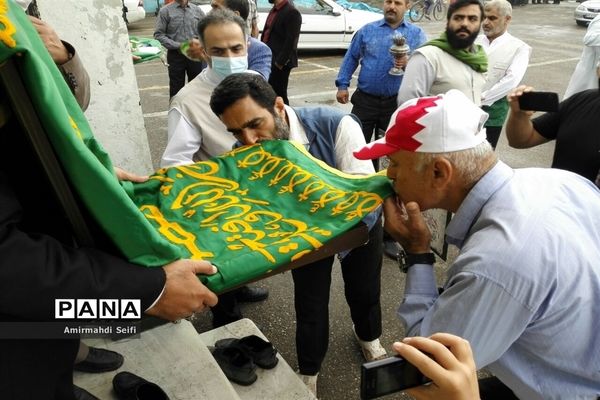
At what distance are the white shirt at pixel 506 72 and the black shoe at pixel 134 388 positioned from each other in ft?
10.8

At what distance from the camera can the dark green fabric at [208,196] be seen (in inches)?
45.8

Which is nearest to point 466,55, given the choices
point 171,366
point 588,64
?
point 588,64

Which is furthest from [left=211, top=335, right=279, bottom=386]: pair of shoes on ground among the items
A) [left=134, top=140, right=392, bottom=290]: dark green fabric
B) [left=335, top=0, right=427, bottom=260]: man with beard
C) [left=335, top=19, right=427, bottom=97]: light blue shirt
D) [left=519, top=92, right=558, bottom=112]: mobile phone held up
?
[left=335, top=19, right=427, bottom=97]: light blue shirt

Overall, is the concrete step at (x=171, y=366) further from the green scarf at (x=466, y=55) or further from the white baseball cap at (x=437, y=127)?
the green scarf at (x=466, y=55)

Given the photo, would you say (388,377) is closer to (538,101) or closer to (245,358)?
(245,358)

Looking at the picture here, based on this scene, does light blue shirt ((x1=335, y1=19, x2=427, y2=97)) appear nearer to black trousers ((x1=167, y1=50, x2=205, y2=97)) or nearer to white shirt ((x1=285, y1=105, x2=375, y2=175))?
white shirt ((x1=285, y1=105, x2=375, y2=175))

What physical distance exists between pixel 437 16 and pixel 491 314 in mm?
17605

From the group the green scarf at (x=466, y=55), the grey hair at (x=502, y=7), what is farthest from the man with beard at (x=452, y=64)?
the grey hair at (x=502, y=7)

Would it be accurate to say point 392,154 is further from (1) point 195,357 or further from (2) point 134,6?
(2) point 134,6

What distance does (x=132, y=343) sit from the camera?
8.06 feet

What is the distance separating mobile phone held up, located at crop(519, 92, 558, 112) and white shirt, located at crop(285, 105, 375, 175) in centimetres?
94

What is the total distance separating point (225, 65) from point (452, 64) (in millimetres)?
1699

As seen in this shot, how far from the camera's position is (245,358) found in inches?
93.1

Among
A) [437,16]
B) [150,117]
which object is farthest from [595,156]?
[437,16]
